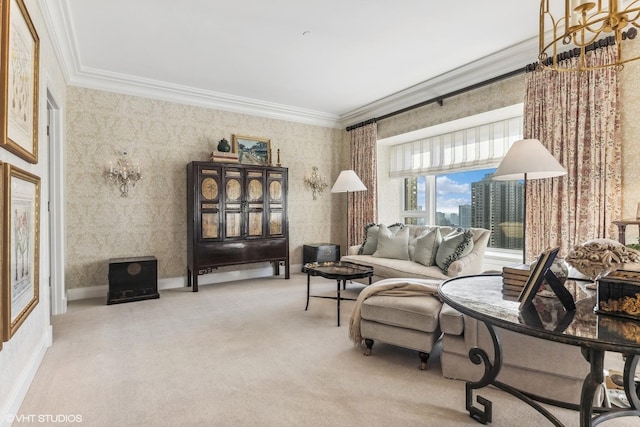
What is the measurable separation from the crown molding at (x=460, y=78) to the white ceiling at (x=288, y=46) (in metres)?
0.01

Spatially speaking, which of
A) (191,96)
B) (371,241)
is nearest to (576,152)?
(371,241)

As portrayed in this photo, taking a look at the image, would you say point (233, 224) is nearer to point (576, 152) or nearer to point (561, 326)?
point (576, 152)

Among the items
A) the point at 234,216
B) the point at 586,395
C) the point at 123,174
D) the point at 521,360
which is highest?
the point at 123,174

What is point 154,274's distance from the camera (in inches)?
168

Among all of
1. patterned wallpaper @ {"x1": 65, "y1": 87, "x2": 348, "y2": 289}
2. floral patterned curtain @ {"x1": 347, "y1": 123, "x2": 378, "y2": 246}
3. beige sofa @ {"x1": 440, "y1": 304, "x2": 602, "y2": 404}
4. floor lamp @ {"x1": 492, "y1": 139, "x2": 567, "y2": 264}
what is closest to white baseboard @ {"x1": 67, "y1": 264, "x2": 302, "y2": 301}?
patterned wallpaper @ {"x1": 65, "y1": 87, "x2": 348, "y2": 289}

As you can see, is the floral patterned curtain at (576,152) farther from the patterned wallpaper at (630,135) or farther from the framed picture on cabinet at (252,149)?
the framed picture on cabinet at (252,149)

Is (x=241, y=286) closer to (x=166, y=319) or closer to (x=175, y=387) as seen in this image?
(x=166, y=319)

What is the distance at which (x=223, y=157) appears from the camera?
4.85 metres

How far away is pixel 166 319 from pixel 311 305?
5.00 ft

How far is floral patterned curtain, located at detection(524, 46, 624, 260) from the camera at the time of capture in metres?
3.02

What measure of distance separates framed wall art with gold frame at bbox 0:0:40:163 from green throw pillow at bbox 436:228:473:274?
143 inches

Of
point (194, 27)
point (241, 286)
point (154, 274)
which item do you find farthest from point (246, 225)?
point (194, 27)

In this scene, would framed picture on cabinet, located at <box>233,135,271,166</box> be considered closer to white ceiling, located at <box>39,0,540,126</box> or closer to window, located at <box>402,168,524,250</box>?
white ceiling, located at <box>39,0,540,126</box>

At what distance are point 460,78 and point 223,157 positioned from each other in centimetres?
329
